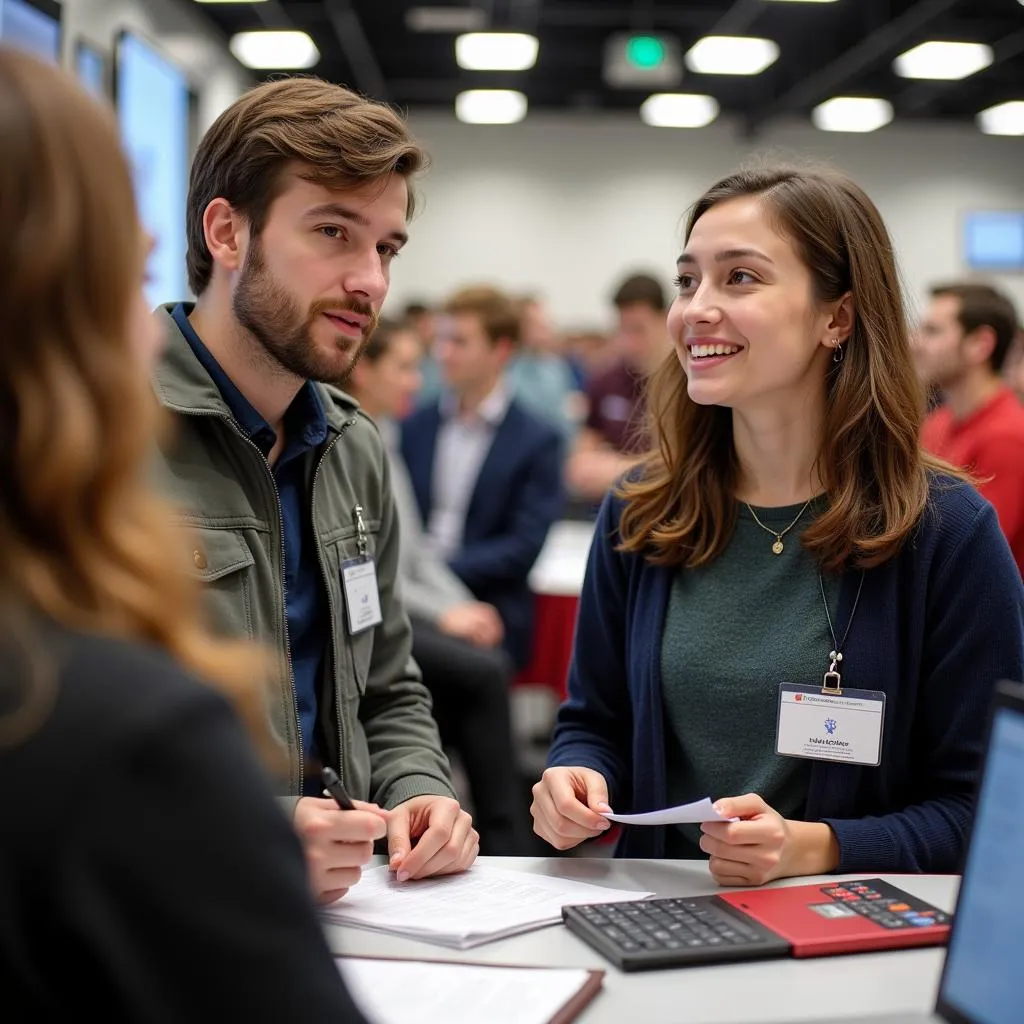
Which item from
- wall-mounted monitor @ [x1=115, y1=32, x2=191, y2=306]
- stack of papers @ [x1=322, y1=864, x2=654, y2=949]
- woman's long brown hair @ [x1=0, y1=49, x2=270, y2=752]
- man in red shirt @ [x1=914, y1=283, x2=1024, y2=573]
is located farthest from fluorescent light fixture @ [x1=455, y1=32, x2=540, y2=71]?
woman's long brown hair @ [x1=0, y1=49, x2=270, y2=752]

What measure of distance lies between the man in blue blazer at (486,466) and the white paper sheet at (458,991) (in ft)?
9.97

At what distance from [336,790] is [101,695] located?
0.71 meters

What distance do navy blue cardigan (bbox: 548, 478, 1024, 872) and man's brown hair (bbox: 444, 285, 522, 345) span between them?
9.73 feet

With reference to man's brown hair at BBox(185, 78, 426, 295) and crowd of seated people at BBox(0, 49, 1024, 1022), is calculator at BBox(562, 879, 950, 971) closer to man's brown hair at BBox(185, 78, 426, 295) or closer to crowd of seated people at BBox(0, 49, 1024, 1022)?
crowd of seated people at BBox(0, 49, 1024, 1022)

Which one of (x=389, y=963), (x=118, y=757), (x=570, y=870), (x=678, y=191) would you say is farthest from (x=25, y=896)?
(x=678, y=191)

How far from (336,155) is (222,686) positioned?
44.5 inches

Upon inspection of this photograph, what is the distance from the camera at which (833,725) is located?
163 centimetres

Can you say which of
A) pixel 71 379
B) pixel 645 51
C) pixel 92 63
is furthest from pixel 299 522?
pixel 645 51

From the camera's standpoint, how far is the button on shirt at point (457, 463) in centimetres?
446

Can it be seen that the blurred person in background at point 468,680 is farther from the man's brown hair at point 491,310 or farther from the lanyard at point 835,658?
the lanyard at point 835,658

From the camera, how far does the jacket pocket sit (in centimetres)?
161

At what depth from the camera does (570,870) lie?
1.49m

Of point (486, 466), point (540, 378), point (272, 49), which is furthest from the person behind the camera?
point (540, 378)

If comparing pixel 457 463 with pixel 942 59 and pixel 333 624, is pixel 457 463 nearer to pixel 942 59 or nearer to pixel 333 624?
pixel 333 624
